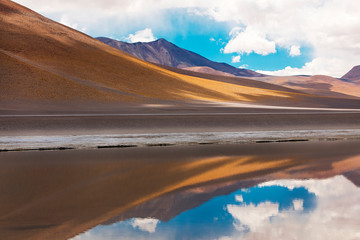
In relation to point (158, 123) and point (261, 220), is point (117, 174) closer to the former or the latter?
point (261, 220)

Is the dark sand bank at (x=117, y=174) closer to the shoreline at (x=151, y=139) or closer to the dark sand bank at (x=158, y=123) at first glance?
the shoreline at (x=151, y=139)

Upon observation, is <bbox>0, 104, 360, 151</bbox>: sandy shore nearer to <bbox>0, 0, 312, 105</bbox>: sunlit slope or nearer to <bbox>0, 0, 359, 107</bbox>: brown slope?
<bbox>0, 0, 359, 107</bbox>: brown slope

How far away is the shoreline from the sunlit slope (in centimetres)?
1814

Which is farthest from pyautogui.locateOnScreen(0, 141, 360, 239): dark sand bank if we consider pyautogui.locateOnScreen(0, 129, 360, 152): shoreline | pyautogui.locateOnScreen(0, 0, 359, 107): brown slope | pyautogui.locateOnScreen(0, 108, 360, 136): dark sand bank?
pyautogui.locateOnScreen(0, 0, 359, 107): brown slope

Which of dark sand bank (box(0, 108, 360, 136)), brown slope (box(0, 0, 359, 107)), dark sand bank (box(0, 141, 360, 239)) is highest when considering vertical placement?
brown slope (box(0, 0, 359, 107))

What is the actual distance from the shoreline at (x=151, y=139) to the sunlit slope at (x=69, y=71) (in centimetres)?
1814

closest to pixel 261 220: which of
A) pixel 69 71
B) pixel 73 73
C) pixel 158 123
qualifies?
pixel 158 123

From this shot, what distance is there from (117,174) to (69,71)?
37.0 m

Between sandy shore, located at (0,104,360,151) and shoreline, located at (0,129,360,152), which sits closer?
shoreline, located at (0,129,360,152)

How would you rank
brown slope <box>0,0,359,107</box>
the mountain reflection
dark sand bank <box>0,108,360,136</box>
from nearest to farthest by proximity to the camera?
the mountain reflection < dark sand bank <box>0,108,360,136</box> < brown slope <box>0,0,359,107</box>

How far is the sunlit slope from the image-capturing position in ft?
110

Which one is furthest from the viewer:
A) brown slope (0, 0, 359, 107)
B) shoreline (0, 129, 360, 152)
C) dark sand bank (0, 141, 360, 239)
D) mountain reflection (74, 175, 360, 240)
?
brown slope (0, 0, 359, 107)

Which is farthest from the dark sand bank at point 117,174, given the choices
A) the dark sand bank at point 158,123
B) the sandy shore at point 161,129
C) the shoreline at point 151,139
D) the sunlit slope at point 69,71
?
the sunlit slope at point 69,71

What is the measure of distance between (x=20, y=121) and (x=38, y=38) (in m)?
38.0
